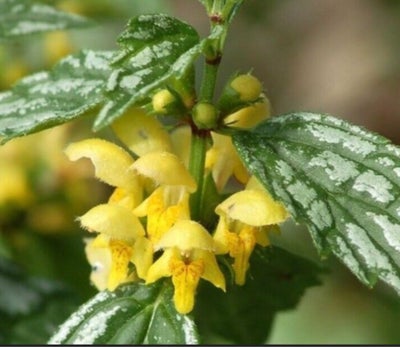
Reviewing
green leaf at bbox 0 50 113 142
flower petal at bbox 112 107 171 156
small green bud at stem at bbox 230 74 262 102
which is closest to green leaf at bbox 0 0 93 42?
green leaf at bbox 0 50 113 142

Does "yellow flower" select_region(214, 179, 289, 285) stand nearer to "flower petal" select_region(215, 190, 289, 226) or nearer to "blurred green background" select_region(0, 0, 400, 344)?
"flower petal" select_region(215, 190, 289, 226)

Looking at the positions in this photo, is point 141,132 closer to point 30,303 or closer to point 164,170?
point 164,170

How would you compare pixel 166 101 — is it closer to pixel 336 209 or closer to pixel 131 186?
pixel 131 186

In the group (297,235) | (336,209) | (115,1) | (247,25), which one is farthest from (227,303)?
(247,25)

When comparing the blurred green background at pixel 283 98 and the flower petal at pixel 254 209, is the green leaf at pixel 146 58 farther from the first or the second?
the blurred green background at pixel 283 98

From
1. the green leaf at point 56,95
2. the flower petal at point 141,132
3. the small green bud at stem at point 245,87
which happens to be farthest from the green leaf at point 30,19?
the small green bud at stem at point 245,87

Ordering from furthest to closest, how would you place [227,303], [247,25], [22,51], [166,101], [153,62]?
[247,25] < [22,51] < [227,303] < [166,101] < [153,62]
